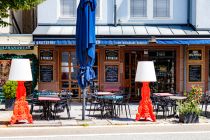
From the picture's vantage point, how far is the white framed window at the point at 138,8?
22.4 m

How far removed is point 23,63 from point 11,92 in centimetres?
414

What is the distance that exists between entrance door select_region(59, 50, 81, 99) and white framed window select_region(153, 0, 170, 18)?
4481 mm

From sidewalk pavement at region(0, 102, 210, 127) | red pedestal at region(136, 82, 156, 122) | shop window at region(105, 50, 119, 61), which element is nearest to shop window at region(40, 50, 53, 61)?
shop window at region(105, 50, 119, 61)

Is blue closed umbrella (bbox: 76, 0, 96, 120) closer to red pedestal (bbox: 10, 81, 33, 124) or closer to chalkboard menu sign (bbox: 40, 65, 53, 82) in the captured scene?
red pedestal (bbox: 10, 81, 33, 124)

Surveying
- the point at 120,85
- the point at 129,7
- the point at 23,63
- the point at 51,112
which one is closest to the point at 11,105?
the point at 51,112

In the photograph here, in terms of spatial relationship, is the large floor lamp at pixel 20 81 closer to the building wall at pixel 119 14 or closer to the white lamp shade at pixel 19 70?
the white lamp shade at pixel 19 70

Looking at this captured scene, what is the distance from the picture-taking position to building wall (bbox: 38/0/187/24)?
2188 centimetres

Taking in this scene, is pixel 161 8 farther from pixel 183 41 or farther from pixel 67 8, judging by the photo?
pixel 67 8

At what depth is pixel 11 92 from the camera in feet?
58.9

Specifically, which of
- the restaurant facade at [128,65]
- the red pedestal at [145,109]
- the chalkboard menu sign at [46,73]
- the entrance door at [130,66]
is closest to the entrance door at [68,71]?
the restaurant facade at [128,65]

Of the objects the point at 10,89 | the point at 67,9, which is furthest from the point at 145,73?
the point at 67,9

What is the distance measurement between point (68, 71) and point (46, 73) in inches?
41.5

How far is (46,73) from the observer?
21453mm

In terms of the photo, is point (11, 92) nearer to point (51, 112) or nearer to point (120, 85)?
point (51, 112)
